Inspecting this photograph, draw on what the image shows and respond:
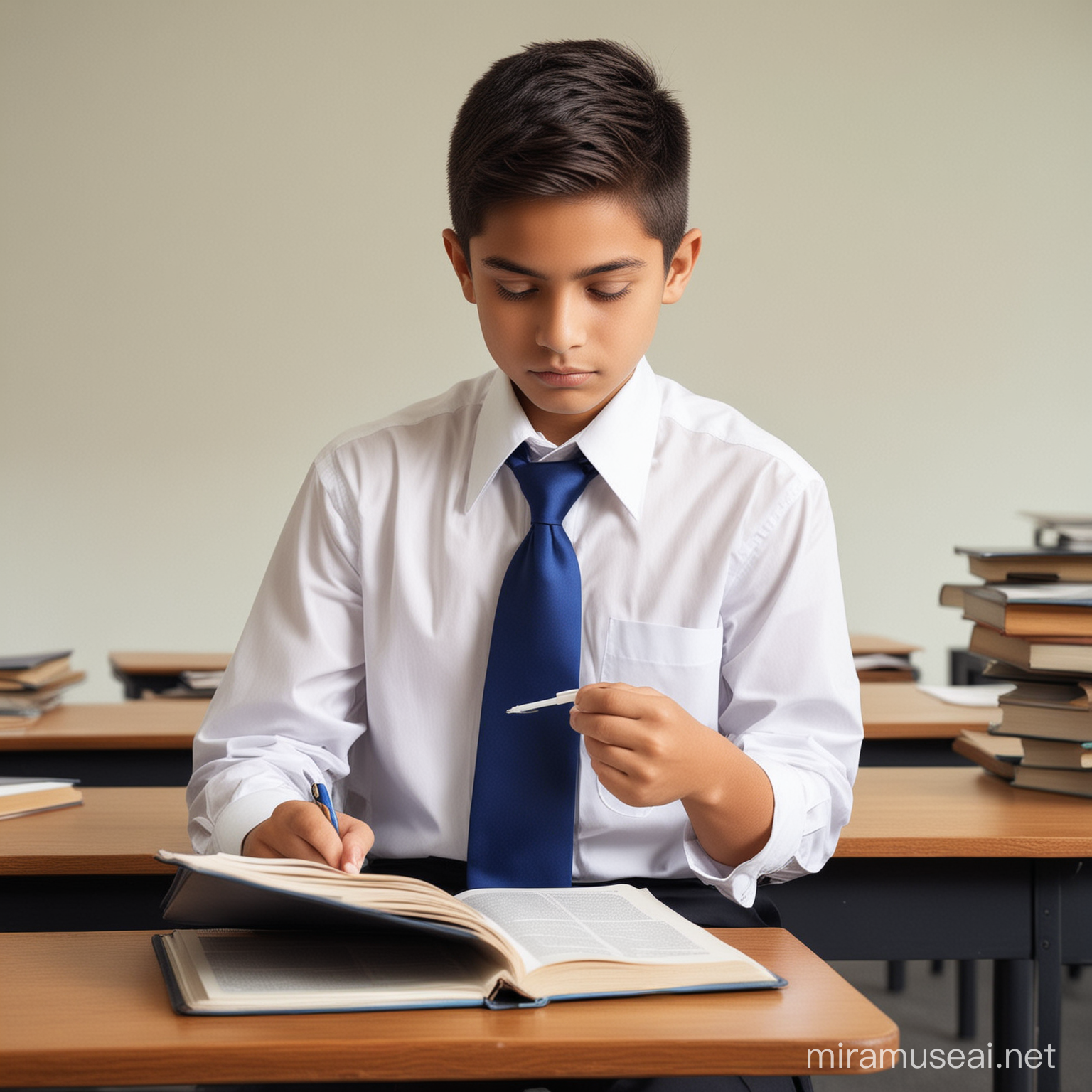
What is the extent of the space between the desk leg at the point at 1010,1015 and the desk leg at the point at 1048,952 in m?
0.11

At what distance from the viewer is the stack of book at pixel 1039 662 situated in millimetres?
1670

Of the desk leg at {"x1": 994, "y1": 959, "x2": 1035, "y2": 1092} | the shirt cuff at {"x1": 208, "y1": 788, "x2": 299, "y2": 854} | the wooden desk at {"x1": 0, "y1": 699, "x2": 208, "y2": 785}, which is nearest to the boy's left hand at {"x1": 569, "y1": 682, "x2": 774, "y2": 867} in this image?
the shirt cuff at {"x1": 208, "y1": 788, "x2": 299, "y2": 854}

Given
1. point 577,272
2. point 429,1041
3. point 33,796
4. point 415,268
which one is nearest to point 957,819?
point 577,272

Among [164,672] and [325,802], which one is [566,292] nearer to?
[325,802]

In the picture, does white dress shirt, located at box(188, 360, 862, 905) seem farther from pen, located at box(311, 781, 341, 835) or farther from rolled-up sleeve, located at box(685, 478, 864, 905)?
pen, located at box(311, 781, 341, 835)

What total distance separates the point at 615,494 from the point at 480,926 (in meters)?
0.55

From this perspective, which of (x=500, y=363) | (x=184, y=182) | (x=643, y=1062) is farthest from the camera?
(x=184, y=182)

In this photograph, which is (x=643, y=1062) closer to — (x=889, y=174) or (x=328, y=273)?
(x=328, y=273)

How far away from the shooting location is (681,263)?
126cm

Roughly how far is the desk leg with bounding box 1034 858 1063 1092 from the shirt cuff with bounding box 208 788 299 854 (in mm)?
833

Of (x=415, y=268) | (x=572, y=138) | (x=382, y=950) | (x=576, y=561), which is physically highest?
(x=415, y=268)

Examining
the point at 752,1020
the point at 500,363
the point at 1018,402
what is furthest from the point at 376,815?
the point at 1018,402

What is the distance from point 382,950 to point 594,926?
152mm

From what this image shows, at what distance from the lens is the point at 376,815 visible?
4.19 ft
